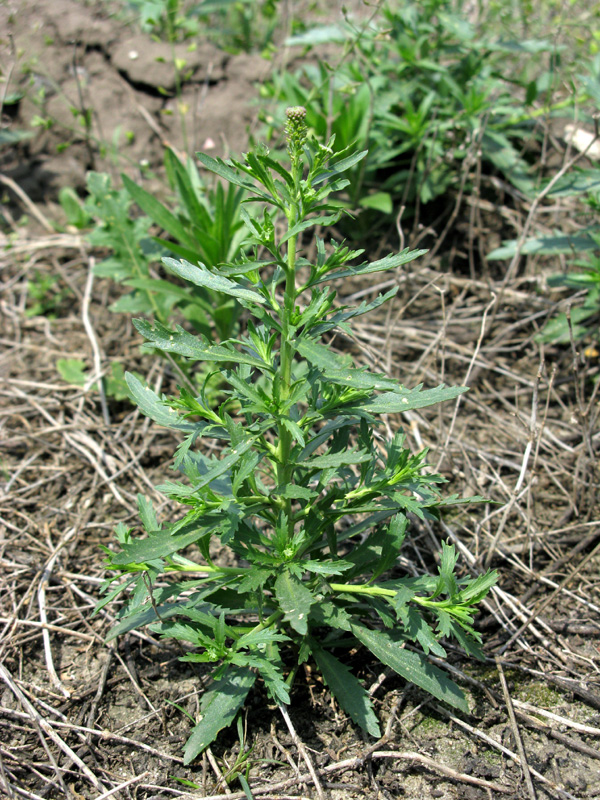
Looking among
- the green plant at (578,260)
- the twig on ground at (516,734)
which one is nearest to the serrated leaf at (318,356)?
the twig on ground at (516,734)

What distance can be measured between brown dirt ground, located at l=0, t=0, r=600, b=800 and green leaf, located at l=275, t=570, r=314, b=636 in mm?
545

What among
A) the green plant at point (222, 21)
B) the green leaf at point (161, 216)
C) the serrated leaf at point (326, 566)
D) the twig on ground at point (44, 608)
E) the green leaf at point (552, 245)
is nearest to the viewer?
the serrated leaf at point (326, 566)

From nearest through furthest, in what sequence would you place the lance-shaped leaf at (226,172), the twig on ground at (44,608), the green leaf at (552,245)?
the lance-shaped leaf at (226,172), the twig on ground at (44,608), the green leaf at (552,245)

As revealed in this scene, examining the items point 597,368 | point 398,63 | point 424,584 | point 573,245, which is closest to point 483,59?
point 398,63

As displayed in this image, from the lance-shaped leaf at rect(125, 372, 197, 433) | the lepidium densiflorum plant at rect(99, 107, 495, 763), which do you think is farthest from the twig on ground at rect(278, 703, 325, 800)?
the lance-shaped leaf at rect(125, 372, 197, 433)

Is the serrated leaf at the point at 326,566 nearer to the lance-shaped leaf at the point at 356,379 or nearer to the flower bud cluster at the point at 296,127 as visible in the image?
the lance-shaped leaf at the point at 356,379

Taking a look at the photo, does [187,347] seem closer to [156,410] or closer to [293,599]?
[156,410]

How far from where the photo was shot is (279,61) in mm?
4660

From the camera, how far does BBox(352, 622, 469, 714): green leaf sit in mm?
1972

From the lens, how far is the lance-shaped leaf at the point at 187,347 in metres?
1.80

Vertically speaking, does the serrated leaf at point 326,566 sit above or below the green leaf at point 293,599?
above

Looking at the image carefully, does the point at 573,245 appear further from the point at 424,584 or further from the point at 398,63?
the point at 424,584

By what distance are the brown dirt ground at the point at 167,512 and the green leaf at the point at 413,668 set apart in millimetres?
179

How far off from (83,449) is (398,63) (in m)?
3.11
